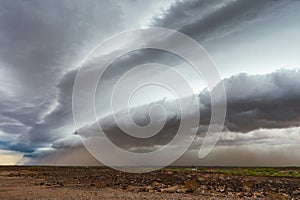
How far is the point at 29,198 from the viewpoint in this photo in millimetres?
22922

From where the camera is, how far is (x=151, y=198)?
22.7 metres

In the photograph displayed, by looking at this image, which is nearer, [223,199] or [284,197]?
[223,199]

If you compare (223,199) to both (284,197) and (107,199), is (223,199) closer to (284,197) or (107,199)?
(284,197)

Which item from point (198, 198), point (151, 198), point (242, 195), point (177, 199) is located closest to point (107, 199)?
point (151, 198)

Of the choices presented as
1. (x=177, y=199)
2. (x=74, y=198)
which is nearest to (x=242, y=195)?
(x=177, y=199)

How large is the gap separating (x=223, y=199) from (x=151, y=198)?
16.0 ft

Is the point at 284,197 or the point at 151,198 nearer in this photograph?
the point at 151,198

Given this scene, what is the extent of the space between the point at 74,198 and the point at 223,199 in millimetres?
10037

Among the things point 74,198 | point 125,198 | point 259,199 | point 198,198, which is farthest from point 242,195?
point 74,198

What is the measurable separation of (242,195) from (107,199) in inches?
410

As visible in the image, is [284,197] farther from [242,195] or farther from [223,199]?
[223,199]

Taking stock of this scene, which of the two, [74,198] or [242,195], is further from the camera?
[242,195]

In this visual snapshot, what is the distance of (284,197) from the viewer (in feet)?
80.8

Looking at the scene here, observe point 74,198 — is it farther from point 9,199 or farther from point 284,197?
point 284,197
